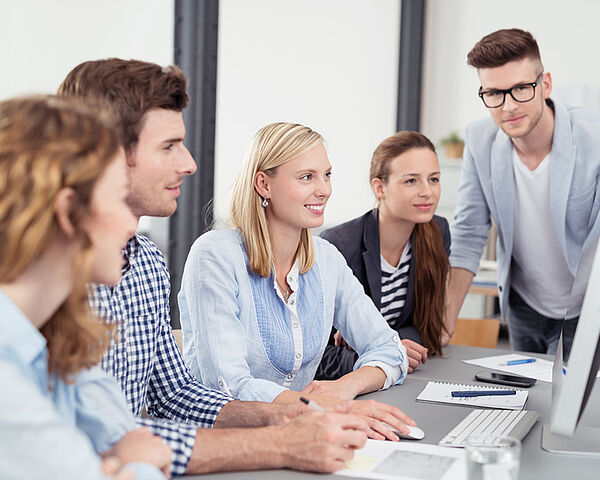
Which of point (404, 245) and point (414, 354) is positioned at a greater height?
point (404, 245)

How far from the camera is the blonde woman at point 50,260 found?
84 centimetres

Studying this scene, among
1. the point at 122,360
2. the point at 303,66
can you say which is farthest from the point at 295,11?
the point at 122,360

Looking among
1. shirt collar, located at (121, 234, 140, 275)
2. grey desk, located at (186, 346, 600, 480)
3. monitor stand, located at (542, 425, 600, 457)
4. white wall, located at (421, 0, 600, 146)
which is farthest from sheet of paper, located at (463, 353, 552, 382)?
white wall, located at (421, 0, 600, 146)

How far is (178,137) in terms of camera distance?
62.2 inches

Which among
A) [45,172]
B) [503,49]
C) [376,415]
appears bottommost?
[376,415]

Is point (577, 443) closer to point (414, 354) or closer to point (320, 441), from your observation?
point (320, 441)

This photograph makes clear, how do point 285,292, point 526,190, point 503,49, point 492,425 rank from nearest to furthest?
point 492,425 < point 285,292 < point 503,49 < point 526,190

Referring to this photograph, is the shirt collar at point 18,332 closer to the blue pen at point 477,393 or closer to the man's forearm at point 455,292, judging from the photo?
the blue pen at point 477,393

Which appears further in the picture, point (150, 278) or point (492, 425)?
point (150, 278)

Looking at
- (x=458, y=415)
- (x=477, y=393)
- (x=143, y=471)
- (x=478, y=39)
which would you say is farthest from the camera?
(x=478, y=39)

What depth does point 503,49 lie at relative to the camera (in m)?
2.49

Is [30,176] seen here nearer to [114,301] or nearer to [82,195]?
[82,195]

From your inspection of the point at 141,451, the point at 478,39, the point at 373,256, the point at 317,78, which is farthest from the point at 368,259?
the point at 478,39

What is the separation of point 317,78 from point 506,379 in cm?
326
